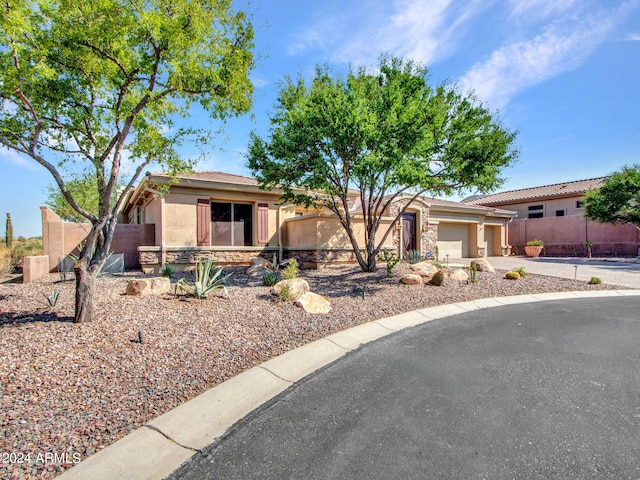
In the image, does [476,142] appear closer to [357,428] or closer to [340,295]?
[340,295]

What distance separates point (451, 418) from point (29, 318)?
6.18 m

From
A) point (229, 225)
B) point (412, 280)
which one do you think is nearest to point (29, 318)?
point (229, 225)

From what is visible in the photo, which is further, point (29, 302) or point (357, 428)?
point (29, 302)

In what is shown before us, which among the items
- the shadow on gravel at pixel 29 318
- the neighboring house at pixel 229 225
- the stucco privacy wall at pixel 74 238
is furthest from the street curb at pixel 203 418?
the stucco privacy wall at pixel 74 238

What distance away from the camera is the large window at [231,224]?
12836 mm

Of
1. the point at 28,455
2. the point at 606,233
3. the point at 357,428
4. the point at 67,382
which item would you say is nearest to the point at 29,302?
the point at 67,382

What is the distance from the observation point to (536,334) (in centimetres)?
560

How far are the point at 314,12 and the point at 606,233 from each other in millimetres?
23395

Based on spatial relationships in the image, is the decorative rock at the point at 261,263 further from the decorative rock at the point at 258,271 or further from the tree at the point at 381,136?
the tree at the point at 381,136

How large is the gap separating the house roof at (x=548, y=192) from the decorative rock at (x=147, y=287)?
87.6 ft

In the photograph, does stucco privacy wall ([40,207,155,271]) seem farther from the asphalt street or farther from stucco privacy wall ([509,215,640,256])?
stucco privacy wall ([509,215,640,256])

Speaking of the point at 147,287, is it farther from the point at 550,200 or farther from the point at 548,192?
the point at 548,192

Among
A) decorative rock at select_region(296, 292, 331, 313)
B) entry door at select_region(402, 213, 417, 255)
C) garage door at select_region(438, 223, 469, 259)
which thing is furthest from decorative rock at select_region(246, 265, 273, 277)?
garage door at select_region(438, 223, 469, 259)

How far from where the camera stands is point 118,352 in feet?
13.6
